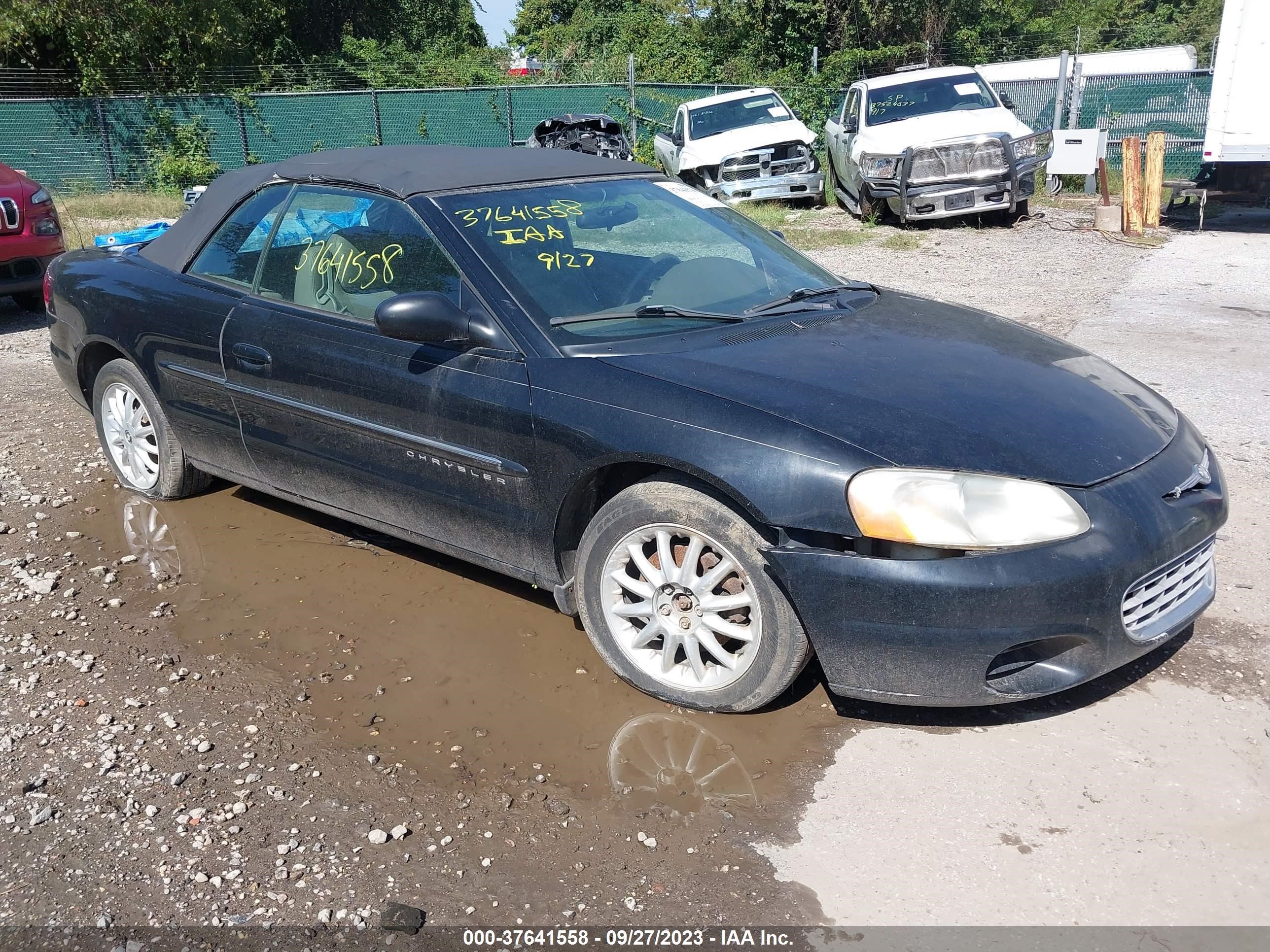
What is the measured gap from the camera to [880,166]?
14.4 m

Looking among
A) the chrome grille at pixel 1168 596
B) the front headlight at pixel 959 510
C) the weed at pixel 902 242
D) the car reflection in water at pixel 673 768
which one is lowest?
the car reflection in water at pixel 673 768

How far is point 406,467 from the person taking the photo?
3.96m

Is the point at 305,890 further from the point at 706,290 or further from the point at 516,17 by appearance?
the point at 516,17

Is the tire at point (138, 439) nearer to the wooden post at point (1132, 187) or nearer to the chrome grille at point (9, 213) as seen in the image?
the chrome grille at point (9, 213)

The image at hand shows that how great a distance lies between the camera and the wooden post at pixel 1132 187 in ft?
43.5

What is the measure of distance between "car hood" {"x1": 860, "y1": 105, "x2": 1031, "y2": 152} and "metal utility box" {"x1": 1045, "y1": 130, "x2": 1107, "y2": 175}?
2560 millimetres

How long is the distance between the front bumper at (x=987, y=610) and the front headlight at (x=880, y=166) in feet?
39.2

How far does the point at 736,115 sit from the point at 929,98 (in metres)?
3.31

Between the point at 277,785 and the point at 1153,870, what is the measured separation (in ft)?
7.63

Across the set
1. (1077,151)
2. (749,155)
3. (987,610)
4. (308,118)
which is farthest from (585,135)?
(987,610)

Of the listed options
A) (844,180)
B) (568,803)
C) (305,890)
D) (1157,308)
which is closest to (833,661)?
(568,803)

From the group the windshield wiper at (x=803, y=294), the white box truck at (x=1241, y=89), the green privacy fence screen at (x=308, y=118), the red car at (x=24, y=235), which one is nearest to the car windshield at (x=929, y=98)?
the white box truck at (x=1241, y=89)

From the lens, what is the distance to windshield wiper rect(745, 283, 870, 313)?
13.1 ft

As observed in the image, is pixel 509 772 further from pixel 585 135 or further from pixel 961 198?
pixel 585 135
